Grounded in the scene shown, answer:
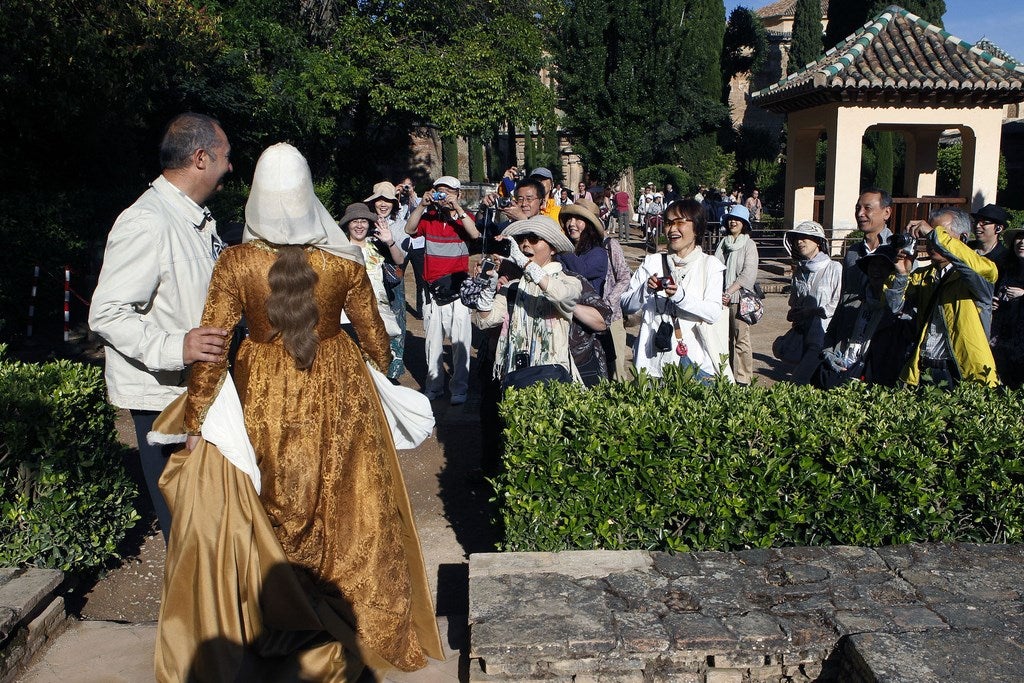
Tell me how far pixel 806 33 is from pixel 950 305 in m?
38.4

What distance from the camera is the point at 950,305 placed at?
5.17m

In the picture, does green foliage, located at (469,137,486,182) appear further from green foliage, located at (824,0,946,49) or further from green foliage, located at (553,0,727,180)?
green foliage, located at (824,0,946,49)

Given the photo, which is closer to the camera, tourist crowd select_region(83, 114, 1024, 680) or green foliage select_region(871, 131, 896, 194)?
tourist crowd select_region(83, 114, 1024, 680)

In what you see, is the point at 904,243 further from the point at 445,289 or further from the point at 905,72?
the point at 905,72

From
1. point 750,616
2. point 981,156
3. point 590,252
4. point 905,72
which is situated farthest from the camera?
point 981,156

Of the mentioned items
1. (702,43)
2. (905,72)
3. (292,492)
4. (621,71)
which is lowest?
(292,492)

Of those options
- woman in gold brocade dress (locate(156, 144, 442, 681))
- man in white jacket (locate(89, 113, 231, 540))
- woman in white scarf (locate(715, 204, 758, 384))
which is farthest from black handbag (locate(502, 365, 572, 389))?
woman in white scarf (locate(715, 204, 758, 384))

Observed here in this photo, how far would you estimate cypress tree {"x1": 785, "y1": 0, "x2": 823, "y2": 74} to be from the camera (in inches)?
1549

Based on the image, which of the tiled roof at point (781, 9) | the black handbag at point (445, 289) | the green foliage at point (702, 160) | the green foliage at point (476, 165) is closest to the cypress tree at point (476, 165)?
the green foliage at point (476, 165)

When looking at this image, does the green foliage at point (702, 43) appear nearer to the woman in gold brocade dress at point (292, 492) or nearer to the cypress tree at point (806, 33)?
the cypress tree at point (806, 33)

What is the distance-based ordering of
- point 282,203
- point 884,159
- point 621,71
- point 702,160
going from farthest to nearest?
1. point 702,160
2. point 621,71
3. point 884,159
4. point 282,203

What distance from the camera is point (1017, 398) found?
4.30m

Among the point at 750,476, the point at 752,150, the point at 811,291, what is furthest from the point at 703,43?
the point at 750,476

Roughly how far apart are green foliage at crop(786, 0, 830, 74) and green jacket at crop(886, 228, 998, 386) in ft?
123
